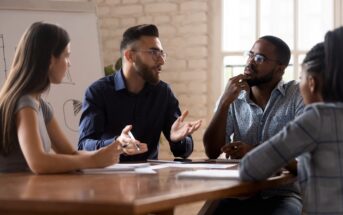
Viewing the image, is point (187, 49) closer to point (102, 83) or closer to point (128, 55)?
point (128, 55)

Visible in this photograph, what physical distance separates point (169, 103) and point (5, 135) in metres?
1.16

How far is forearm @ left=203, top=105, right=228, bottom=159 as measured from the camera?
9.04ft

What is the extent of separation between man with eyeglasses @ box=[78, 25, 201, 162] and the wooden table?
2.87 feet

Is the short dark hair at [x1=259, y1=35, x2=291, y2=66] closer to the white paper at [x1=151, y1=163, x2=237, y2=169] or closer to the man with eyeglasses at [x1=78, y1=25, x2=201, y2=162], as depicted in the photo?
the man with eyeglasses at [x1=78, y1=25, x2=201, y2=162]

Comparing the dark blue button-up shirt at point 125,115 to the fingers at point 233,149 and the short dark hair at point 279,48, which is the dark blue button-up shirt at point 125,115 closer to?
the fingers at point 233,149

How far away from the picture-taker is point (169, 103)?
118 inches

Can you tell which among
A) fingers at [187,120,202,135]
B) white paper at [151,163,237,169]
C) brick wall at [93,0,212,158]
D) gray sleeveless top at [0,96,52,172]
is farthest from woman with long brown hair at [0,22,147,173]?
brick wall at [93,0,212,158]

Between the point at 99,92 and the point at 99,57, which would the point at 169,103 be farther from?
the point at 99,57

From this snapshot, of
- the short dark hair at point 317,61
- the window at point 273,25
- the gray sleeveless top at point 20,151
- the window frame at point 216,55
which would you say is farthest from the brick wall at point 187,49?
the short dark hair at point 317,61

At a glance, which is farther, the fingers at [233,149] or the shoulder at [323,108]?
the fingers at [233,149]

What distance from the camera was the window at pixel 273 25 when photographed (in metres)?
4.21

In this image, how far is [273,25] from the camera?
426 centimetres

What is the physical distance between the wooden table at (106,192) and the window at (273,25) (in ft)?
7.95

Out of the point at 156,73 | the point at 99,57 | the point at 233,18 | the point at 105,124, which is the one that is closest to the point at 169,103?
the point at 156,73
